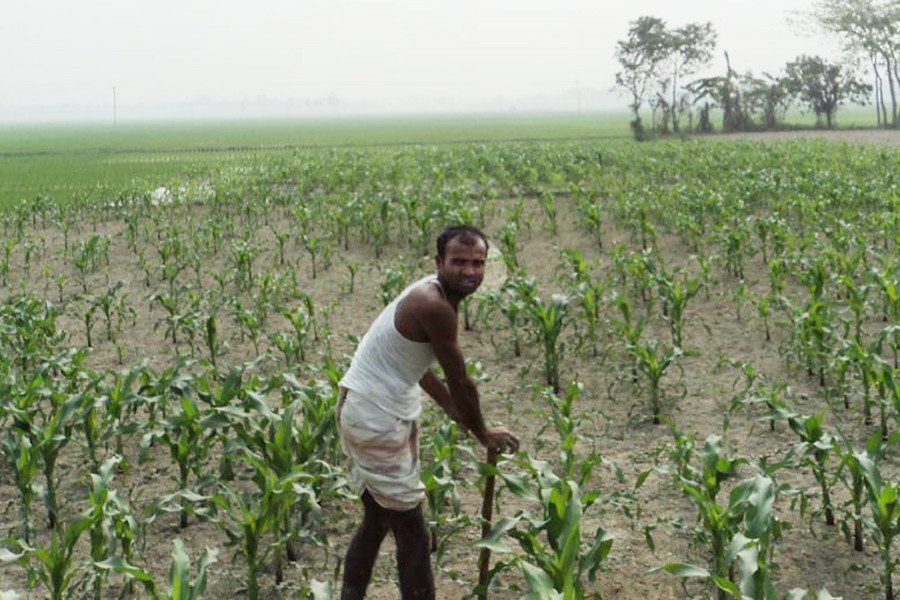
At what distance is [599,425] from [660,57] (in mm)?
49216

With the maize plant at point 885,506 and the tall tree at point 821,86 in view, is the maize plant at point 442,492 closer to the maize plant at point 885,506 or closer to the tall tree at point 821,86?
the maize plant at point 885,506

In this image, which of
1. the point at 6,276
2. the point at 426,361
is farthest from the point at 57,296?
the point at 426,361

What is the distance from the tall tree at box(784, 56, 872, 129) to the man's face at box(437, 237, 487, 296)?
46.6 metres

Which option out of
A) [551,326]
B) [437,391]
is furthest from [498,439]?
[551,326]

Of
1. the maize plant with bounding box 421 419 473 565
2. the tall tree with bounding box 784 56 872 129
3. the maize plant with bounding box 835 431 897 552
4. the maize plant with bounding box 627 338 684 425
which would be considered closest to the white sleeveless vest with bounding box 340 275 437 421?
the maize plant with bounding box 421 419 473 565

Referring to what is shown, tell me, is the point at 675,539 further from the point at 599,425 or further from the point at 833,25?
the point at 833,25

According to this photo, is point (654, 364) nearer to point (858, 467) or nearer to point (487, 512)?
point (858, 467)

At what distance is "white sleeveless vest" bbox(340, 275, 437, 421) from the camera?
3.32m

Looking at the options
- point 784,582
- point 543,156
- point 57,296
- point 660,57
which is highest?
point 660,57

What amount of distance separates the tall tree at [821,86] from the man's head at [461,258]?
46.6m

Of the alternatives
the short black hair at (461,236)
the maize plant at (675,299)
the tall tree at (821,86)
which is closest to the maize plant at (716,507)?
the short black hair at (461,236)

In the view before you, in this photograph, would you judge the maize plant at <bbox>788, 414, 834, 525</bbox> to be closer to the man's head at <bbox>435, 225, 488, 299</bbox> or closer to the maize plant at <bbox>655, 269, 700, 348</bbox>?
the man's head at <bbox>435, 225, 488, 299</bbox>

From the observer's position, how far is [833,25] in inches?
2032

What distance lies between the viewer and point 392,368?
334 cm
